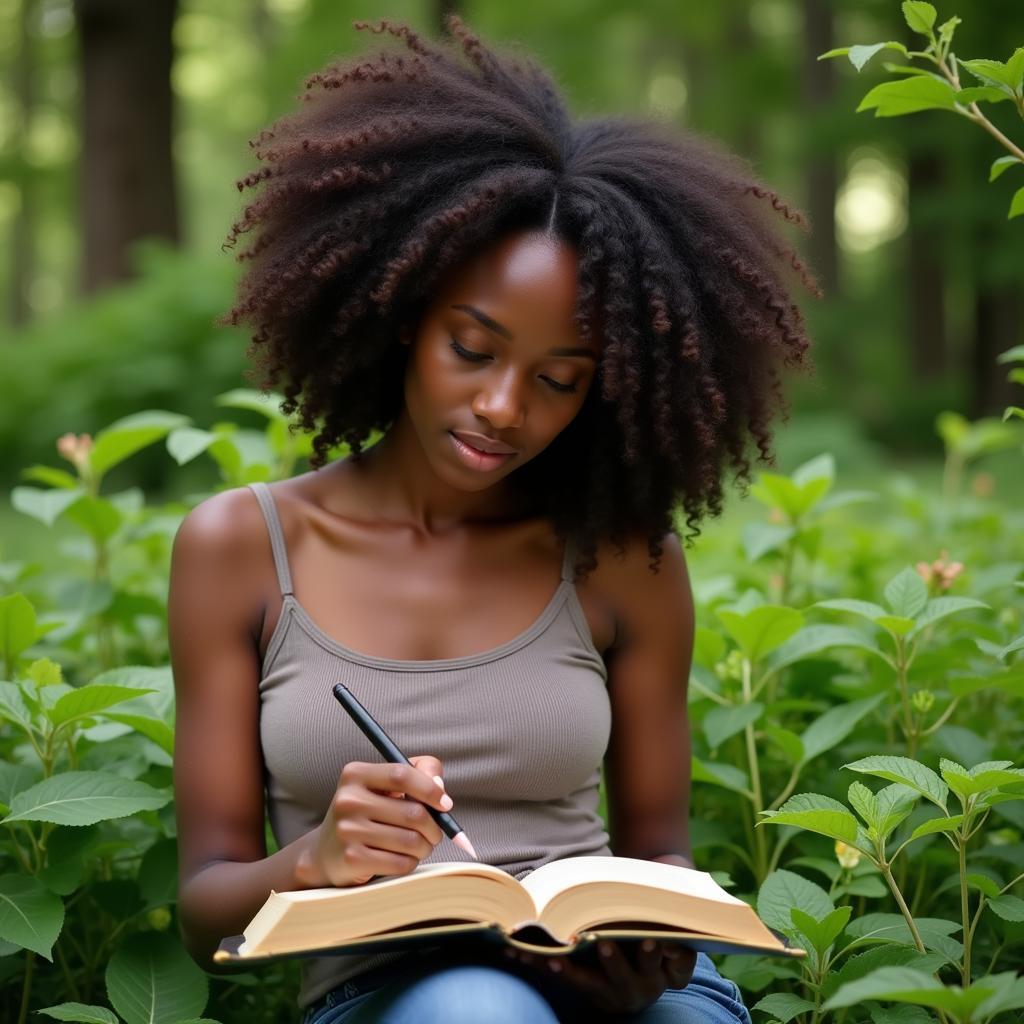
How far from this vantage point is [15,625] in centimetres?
232

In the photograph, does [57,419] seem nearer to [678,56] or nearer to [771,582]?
[771,582]

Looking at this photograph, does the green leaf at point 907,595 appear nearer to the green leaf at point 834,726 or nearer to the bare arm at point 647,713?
the green leaf at point 834,726

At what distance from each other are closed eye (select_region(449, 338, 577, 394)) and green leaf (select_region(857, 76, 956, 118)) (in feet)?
1.86

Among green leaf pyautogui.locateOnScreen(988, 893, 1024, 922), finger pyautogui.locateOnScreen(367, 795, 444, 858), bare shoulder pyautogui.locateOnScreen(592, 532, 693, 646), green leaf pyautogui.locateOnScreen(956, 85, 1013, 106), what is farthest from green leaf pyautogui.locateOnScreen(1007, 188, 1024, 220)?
finger pyautogui.locateOnScreen(367, 795, 444, 858)

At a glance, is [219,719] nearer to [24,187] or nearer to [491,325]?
[491,325]

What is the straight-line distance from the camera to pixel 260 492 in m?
2.03

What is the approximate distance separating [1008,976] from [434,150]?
1.35 m

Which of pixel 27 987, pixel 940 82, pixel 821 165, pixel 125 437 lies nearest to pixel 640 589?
pixel 940 82

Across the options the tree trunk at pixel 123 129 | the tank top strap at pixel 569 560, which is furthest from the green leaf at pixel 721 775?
the tree trunk at pixel 123 129

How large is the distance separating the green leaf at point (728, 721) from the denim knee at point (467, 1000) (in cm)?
75

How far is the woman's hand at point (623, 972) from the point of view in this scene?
163 cm

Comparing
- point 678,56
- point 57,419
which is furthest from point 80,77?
point 678,56

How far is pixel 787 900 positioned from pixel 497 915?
61 cm

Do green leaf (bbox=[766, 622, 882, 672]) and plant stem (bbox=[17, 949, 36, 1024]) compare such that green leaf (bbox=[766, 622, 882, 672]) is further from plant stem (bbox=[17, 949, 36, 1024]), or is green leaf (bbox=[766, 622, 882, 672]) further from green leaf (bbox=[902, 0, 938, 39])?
plant stem (bbox=[17, 949, 36, 1024])
